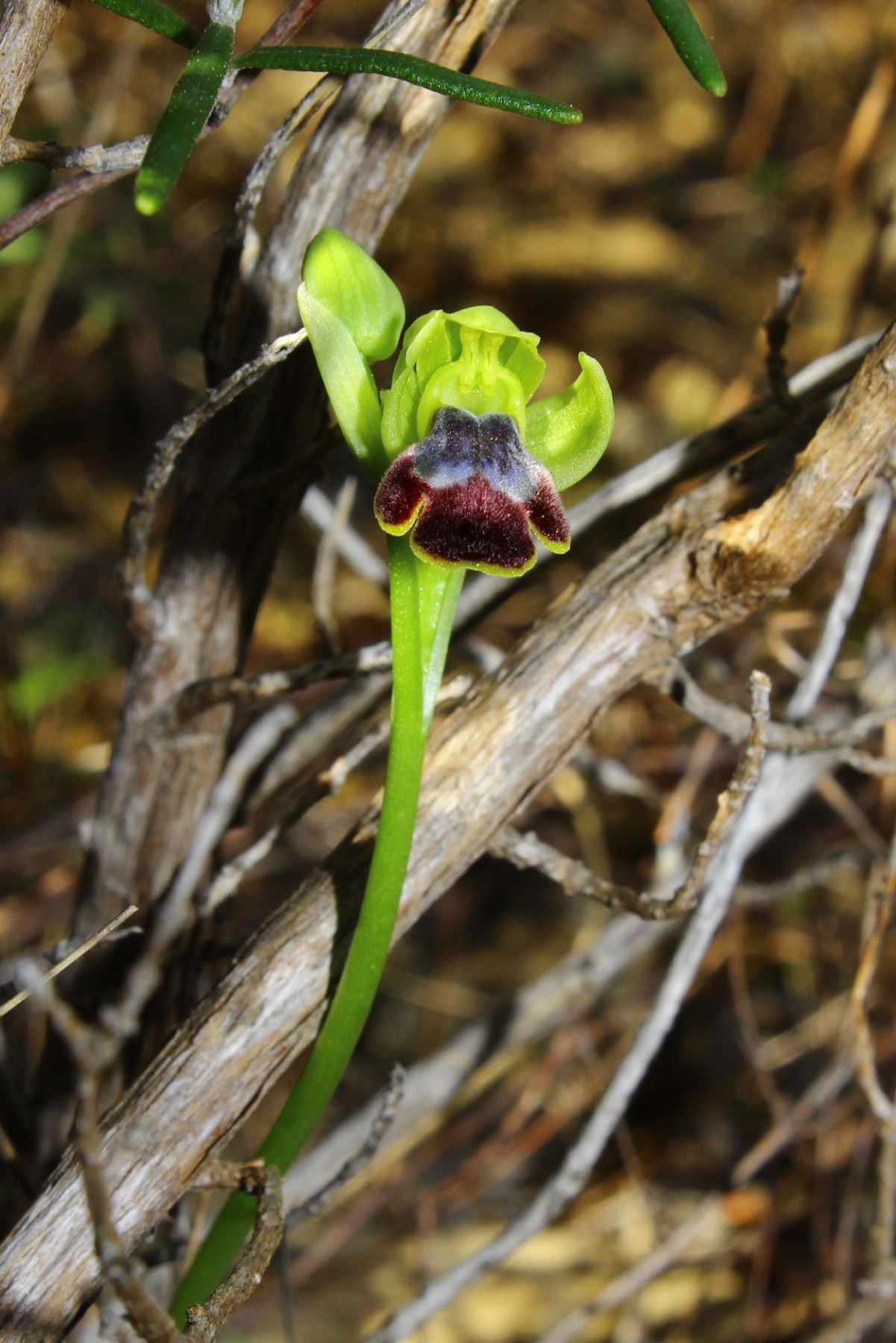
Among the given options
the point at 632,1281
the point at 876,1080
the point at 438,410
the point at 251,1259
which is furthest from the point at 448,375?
the point at 632,1281

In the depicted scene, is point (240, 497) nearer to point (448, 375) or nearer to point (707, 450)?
point (448, 375)

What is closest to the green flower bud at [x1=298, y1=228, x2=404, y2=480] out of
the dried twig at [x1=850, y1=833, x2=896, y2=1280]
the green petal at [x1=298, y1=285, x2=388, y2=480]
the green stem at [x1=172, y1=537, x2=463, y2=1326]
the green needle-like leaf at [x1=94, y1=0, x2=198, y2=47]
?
the green petal at [x1=298, y1=285, x2=388, y2=480]

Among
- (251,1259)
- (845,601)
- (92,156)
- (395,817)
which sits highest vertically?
(92,156)

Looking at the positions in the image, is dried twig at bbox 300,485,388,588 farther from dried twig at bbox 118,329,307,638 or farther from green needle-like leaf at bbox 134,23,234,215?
green needle-like leaf at bbox 134,23,234,215

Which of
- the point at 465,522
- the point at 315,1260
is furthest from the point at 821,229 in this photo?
the point at 315,1260

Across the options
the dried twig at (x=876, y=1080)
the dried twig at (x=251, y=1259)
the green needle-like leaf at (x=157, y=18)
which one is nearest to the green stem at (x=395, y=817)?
the dried twig at (x=251, y=1259)

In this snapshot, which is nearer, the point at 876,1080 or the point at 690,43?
the point at 690,43

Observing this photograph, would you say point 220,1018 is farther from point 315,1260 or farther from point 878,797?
point 878,797

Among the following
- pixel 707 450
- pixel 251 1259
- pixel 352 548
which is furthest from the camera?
pixel 352 548
